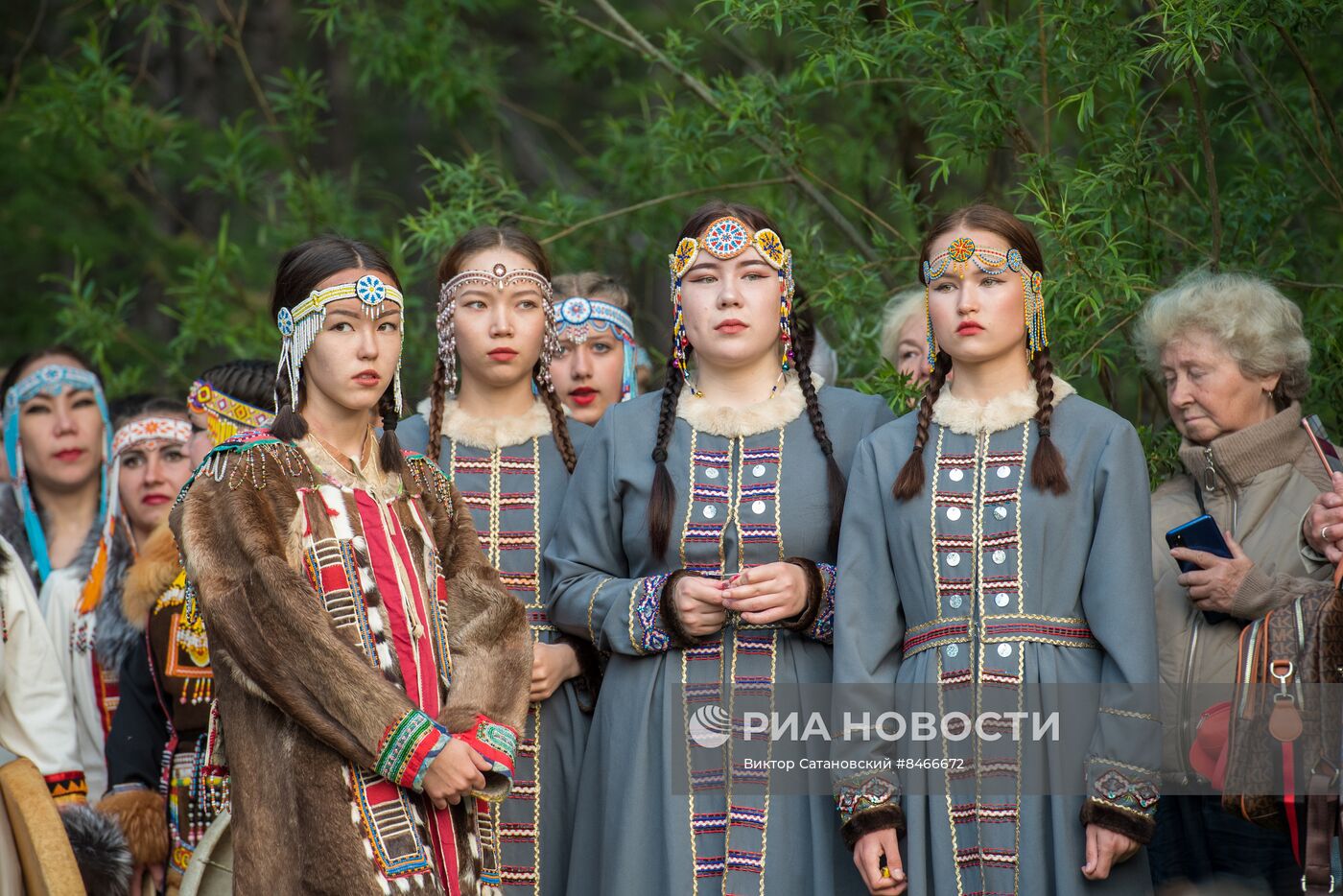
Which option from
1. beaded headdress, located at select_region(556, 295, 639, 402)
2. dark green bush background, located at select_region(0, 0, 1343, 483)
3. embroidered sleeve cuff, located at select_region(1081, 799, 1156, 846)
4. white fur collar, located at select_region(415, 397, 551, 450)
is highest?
dark green bush background, located at select_region(0, 0, 1343, 483)

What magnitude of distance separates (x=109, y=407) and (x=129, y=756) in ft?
6.59

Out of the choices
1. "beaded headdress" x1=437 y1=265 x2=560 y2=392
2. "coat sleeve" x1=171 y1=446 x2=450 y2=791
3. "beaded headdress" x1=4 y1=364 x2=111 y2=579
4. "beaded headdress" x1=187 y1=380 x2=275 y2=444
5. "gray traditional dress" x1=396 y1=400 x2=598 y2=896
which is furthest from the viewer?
"beaded headdress" x1=4 y1=364 x2=111 y2=579

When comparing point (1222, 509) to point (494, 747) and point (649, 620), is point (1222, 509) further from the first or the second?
point (494, 747)

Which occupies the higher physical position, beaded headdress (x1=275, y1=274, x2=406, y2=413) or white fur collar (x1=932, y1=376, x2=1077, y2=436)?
beaded headdress (x1=275, y1=274, x2=406, y2=413)

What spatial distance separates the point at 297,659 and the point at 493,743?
485 millimetres

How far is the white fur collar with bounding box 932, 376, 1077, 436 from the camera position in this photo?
4.18m

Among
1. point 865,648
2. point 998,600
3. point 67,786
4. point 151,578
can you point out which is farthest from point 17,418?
point 998,600

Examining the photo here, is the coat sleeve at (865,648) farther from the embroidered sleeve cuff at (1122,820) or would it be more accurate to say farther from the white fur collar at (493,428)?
the white fur collar at (493,428)

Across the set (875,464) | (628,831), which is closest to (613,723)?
(628,831)

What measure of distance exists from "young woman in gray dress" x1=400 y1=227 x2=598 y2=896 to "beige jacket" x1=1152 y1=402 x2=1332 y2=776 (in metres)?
1.57

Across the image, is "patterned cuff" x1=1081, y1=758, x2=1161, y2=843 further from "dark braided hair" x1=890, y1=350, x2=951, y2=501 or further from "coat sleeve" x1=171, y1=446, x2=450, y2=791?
"coat sleeve" x1=171, y1=446, x2=450, y2=791

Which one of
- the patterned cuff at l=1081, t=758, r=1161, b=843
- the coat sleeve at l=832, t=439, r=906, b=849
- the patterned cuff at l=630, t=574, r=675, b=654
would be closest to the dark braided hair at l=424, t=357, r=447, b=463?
the patterned cuff at l=630, t=574, r=675, b=654

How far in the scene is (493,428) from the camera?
4.84 m

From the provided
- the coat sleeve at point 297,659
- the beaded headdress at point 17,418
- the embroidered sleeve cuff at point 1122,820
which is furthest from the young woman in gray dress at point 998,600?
the beaded headdress at point 17,418
